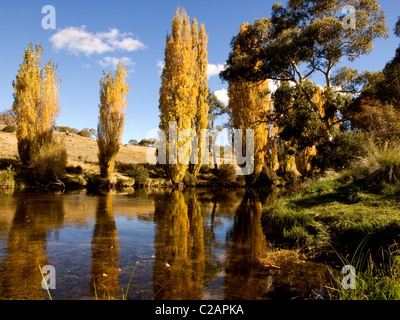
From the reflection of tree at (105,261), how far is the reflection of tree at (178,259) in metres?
0.57

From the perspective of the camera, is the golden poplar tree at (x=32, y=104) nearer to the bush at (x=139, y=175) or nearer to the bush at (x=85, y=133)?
the bush at (x=139, y=175)

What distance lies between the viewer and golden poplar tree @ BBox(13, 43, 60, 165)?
2120 centimetres

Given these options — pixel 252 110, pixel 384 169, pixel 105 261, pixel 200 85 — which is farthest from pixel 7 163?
pixel 384 169

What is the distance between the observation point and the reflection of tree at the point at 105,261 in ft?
10.8

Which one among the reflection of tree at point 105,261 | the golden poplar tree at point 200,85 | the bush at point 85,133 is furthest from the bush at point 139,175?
the bush at point 85,133

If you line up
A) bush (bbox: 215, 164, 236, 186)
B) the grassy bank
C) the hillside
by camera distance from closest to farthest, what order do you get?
the grassy bank < the hillside < bush (bbox: 215, 164, 236, 186)

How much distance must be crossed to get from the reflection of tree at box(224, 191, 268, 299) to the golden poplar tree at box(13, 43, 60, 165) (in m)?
19.8

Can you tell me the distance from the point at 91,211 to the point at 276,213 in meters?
6.55

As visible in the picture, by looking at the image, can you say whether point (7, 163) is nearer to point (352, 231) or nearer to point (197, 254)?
point (197, 254)

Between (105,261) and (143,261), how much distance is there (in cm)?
63

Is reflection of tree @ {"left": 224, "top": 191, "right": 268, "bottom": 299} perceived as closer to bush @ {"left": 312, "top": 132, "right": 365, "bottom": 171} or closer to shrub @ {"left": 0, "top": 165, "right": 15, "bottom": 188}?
bush @ {"left": 312, "top": 132, "right": 365, "bottom": 171}

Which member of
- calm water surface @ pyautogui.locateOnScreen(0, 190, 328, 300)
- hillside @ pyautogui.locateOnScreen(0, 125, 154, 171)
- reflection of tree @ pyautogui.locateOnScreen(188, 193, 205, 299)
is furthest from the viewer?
hillside @ pyautogui.locateOnScreen(0, 125, 154, 171)

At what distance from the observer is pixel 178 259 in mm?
4520

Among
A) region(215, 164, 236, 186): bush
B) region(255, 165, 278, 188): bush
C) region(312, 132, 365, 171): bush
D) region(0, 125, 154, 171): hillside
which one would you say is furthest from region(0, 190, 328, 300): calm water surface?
region(215, 164, 236, 186): bush
